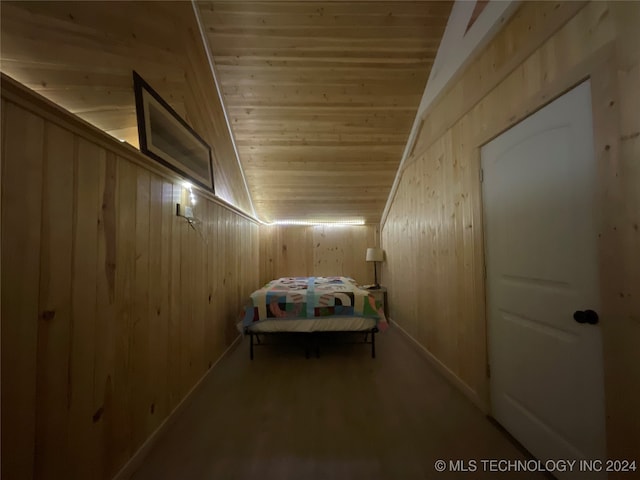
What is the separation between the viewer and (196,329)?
2.05 meters

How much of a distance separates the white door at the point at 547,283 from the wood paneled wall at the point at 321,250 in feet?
11.2

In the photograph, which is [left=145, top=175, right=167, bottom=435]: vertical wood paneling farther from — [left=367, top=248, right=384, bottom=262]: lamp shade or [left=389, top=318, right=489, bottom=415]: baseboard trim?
[left=367, top=248, right=384, bottom=262]: lamp shade

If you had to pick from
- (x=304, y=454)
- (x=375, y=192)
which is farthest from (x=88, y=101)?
(x=375, y=192)

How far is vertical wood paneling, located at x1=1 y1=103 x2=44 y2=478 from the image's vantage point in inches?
30.7

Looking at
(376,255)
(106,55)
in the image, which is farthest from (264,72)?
(376,255)

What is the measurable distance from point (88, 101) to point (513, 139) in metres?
2.36

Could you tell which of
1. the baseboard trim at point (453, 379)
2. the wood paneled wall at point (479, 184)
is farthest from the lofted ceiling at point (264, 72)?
the baseboard trim at point (453, 379)

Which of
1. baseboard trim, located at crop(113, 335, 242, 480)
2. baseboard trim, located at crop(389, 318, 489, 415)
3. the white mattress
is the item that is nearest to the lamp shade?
baseboard trim, located at crop(389, 318, 489, 415)

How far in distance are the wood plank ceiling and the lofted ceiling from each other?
0.03 ft

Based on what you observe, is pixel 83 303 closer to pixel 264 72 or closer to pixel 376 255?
pixel 264 72

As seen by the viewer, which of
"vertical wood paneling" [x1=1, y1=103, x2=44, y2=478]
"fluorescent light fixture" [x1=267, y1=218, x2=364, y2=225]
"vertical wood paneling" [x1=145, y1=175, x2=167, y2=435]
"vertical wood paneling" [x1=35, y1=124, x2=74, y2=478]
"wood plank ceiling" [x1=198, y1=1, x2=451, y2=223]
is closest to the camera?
"vertical wood paneling" [x1=1, y1=103, x2=44, y2=478]

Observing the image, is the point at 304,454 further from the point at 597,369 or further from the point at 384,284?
the point at 384,284

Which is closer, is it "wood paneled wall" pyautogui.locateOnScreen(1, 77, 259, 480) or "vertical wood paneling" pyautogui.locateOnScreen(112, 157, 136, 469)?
"wood paneled wall" pyautogui.locateOnScreen(1, 77, 259, 480)

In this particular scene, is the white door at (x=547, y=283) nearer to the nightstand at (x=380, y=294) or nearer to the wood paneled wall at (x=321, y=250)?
the nightstand at (x=380, y=294)
